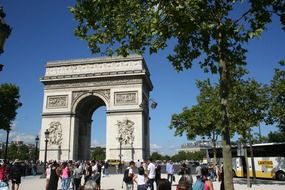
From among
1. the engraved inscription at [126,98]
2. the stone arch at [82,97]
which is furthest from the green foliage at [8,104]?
the engraved inscription at [126,98]

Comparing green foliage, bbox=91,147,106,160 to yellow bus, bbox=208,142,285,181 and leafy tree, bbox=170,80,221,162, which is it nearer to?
leafy tree, bbox=170,80,221,162

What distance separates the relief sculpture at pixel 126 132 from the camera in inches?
1607

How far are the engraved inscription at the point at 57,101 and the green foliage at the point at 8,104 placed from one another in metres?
3.91

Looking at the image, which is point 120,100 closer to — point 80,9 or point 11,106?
point 11,106

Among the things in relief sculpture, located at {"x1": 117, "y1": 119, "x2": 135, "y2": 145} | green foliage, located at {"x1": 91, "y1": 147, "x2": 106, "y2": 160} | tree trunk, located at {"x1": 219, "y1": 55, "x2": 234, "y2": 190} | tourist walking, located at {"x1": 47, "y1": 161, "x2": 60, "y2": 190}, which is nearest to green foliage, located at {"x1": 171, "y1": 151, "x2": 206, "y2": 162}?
green foliage, located at {"x1": 91, "y1": 147, "x2": 106, "y2": 160}

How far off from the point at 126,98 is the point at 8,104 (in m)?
15.5

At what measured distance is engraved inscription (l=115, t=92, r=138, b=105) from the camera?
42312 mm

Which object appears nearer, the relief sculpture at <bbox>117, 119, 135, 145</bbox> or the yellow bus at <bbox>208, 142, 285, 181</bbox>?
the yellow bus at <bbox>208, 142, 285, 181</bbox>

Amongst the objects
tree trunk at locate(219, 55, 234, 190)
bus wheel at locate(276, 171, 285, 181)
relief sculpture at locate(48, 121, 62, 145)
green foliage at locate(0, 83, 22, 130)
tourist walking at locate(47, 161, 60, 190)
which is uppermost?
green foliage at locate(0, 83, 22, 130)

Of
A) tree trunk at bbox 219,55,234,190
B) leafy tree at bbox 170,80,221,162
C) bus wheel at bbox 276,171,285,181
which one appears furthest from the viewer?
leafy tree at bbox 170,80,221,162

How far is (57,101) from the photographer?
4456 centimetres

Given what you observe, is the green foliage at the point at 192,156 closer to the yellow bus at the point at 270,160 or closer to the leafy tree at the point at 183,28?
the yellow bus at the point at 270,160

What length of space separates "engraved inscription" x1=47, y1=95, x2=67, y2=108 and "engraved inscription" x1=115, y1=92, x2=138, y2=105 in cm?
722

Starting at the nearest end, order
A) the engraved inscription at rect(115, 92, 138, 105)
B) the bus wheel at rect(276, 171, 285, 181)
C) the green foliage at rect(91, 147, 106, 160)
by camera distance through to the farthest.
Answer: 1. the bus wheel at rect(276, 171, 285, 181)
2. the engraved inscription at rect(115, 92, 138, 105)
3. the green foliage at rect(91, 147, 106, 160)
